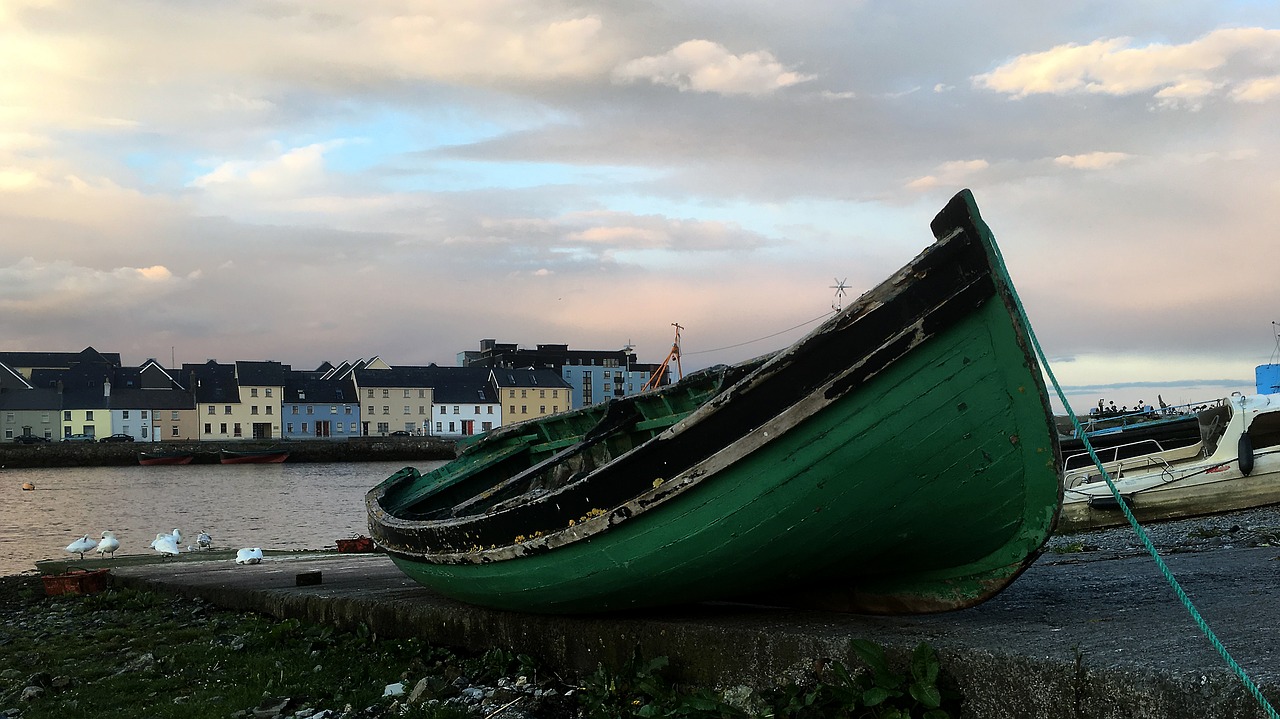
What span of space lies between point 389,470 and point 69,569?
64.6 meters

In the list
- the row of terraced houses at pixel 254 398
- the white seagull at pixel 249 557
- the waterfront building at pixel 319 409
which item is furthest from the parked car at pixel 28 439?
the white seagull at pixel 249 557

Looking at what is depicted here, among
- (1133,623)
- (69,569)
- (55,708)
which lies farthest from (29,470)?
(1133,623)

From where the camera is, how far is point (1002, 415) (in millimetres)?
4742

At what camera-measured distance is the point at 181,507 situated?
140ft

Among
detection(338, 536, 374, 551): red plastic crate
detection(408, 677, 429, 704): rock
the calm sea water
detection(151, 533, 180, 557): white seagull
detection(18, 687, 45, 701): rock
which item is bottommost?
the calm sea water

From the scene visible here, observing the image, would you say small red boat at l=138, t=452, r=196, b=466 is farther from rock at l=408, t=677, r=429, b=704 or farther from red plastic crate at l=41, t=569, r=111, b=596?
rock at l=408, t=677, r=429, b=704

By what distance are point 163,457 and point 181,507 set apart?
4503 cm

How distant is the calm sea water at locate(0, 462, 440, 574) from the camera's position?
92.2 feet

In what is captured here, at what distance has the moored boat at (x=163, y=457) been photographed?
82438mm

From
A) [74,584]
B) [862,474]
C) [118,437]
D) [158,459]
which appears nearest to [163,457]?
[158,459]

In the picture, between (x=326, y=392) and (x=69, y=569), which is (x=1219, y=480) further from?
(x=326, y=392)

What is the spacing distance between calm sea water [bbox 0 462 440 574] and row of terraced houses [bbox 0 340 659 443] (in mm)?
20980

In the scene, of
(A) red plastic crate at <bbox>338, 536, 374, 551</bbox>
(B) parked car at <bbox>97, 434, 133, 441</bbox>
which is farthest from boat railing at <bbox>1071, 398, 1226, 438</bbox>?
(B) parked car at <bbox>97, 434, 133, 441</bbox>

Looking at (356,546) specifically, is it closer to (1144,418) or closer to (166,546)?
(166,546)
